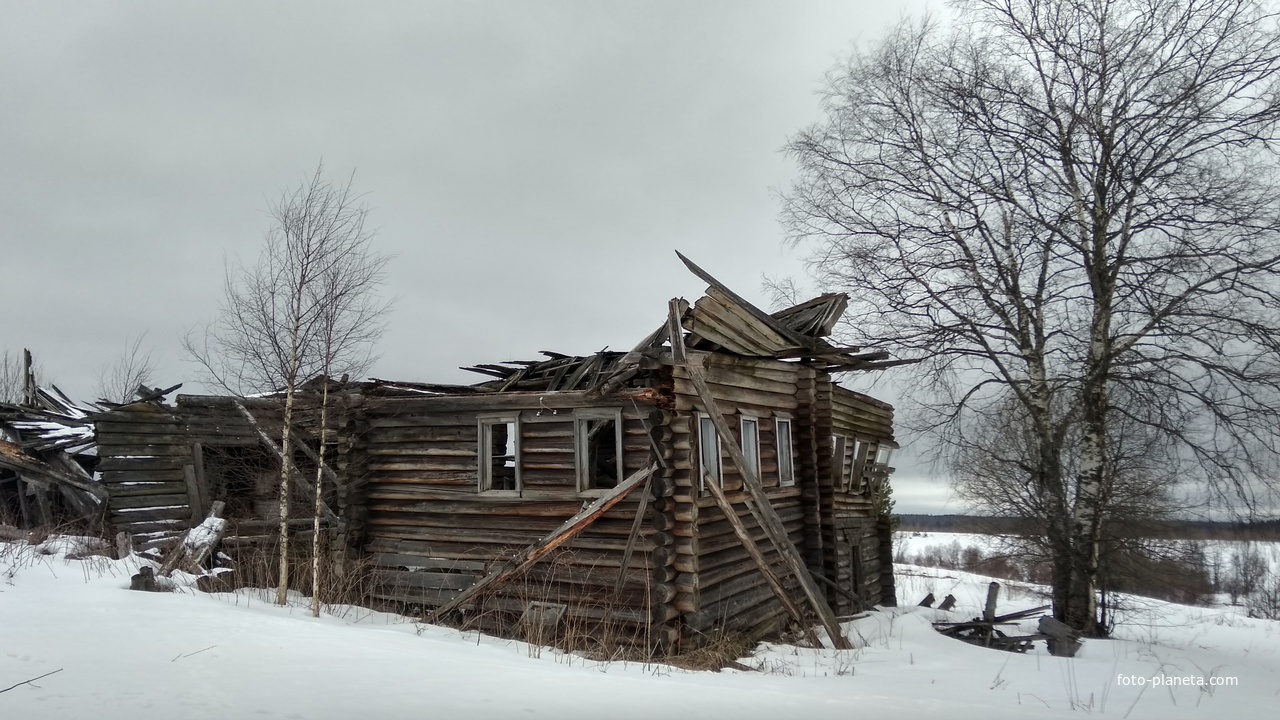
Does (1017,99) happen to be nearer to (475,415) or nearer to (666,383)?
(666,383)

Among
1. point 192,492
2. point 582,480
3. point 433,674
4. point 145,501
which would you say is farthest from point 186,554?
point 433,674

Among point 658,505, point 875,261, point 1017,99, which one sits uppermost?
point 1017,99

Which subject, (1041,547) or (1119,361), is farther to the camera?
(1041,547)

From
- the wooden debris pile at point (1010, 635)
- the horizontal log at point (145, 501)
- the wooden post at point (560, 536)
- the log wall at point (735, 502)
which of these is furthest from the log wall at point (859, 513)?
the horizontal log at point (145, 501)

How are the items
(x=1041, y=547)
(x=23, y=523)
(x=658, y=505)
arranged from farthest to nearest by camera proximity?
(x=23, y=523), (x=1041, y=547), (x=658, y=505)

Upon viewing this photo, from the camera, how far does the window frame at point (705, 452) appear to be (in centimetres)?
1103

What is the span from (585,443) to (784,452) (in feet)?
15.2

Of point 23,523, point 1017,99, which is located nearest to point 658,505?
point 1017,99

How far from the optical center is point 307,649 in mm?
6723

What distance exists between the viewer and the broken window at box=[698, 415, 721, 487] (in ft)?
36.2

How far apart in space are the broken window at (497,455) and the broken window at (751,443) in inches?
155

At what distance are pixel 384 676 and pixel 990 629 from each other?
11942 mm

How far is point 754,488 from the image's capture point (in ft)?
36.7

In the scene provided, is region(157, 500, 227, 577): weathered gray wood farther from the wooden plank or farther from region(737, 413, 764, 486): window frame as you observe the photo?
region(737, 413, 764, 486): window frame
